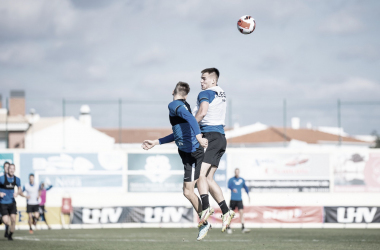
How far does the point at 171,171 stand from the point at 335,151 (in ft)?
28.0

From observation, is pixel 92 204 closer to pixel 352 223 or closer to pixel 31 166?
pixel 31 166

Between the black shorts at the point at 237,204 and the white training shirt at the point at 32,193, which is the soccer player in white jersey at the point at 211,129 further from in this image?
the white training shirt at the point at 32,193

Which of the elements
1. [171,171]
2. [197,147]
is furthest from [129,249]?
[171,171]

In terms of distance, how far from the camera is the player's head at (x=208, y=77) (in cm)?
979

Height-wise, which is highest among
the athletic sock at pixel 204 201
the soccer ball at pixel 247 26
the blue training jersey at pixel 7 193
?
the soccer ball at pixel 247 26

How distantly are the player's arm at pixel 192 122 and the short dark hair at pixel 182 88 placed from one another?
438 mm

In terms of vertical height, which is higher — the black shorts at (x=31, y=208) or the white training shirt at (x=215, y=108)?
the white training shirt at (x=215, y=108)

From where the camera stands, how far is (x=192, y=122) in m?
9.25

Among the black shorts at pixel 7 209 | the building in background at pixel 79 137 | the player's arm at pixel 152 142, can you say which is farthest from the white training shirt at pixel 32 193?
the player's arm at pixel 152 142

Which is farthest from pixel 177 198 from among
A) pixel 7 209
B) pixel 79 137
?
pixel 7 209

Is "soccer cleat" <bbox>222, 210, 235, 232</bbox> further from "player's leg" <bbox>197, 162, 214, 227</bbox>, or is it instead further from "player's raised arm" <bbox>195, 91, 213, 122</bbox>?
"player's raised arm" <bbox>195, 91, 213, 122</bbox>

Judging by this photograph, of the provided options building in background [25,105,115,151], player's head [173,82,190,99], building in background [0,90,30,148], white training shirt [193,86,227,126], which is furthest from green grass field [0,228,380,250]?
building in background [0,90,30,148]

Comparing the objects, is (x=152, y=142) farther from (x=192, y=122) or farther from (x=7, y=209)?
(x=7, y=209)

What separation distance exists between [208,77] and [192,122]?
1011 mm
